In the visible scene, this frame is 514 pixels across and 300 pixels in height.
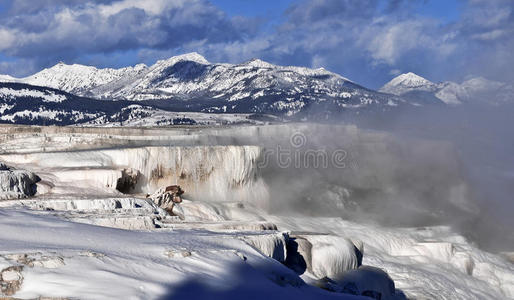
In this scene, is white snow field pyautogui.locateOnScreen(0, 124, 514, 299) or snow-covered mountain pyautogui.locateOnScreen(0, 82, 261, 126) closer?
white snow field pyautogui.locateOnScreen(0, 124, 514, 299)

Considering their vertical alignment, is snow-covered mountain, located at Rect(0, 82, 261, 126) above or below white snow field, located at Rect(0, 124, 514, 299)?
above

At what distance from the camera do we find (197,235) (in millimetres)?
14055

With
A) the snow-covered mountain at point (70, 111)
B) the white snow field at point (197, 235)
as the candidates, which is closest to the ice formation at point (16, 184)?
the white snow field at point (197, 235)

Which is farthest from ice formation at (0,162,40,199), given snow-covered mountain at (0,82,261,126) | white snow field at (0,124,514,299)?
snow-covered mountain at (0,82,261,126)

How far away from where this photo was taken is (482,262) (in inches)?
1085

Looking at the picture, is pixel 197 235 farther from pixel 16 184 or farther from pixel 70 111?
pixel 70 111

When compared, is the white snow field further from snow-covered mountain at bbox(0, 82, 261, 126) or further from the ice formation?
snow-covered mountain at bbox(0, 82, 261, 126)

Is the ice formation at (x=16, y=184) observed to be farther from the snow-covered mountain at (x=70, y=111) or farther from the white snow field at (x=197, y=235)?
the snow-covered mountain at (x=70, y=111)

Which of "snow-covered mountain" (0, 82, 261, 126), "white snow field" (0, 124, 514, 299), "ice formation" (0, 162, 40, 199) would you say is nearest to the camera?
"white snow field" (0, 124, 514, 299)

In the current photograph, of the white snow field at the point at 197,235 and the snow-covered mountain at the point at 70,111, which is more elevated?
the snow-covered mountain at the point at 70,111

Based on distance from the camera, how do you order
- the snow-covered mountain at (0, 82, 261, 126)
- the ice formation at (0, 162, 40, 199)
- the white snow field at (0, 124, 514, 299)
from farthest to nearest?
the snow-covered mountain at (0, 82, 261, 126)
the ice formation at (0, 162, 40, 199)
the white snow field at (0, 124, 514, 299)

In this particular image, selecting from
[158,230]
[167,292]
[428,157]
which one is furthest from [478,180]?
[167,292]

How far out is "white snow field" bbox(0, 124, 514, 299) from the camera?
1005 centimetres

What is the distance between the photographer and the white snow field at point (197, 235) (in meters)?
10.0
